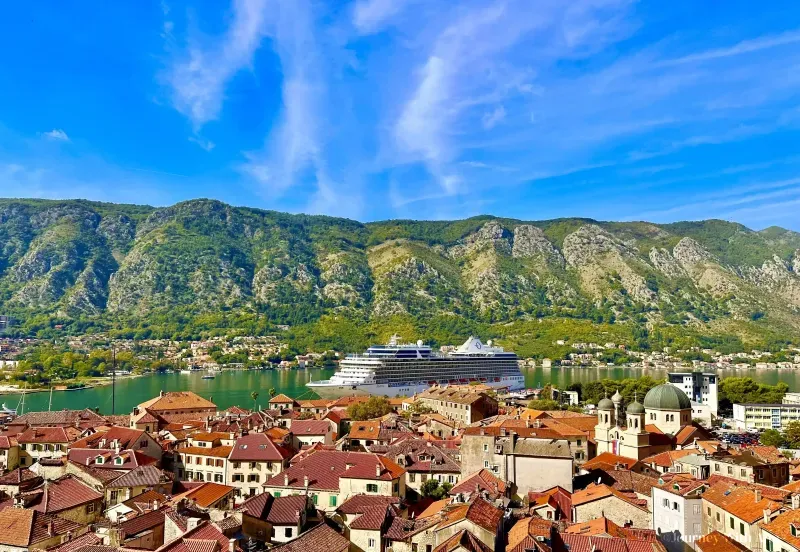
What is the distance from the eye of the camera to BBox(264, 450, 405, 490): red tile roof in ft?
102

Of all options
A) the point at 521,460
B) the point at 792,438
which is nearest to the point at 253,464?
the point at 521,460

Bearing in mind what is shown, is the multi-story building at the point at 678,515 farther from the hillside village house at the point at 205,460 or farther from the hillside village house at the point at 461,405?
the hillside village house at the point at 461,405

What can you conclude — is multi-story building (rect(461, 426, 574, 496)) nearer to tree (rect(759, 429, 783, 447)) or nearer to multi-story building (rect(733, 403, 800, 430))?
tree (rect(759, 429, 783, 447))

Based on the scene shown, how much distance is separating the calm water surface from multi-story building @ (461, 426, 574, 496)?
62.1 metres

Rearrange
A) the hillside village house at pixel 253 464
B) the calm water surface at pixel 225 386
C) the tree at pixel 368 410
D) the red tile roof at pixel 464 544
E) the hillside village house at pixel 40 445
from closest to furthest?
1. the red tile roof at pixel 464 544
2. the hillside village house at pixel 253 464
3. the hillside village house at pixel 40 445
4. the tree at pixel 368 410
5. the calm water surface at pixel 225 386

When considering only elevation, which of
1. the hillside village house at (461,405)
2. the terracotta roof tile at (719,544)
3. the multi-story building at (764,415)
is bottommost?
the multi-story building at (764,415)

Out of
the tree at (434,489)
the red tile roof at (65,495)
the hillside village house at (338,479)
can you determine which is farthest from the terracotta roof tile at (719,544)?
the red tile roof at (65,495)

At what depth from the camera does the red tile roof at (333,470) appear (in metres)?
31.2

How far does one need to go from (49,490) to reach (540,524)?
63.7 ft

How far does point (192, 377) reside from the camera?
14975 centimetres

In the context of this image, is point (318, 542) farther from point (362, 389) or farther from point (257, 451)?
point (362, 389)

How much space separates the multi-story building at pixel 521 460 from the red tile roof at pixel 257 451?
33.3 ft

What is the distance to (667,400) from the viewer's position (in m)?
50.8

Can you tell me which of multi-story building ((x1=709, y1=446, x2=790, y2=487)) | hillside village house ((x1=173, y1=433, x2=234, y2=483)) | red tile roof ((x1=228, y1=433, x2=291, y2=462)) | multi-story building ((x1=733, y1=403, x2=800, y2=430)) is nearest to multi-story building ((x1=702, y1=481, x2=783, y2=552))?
multi-story building ((x1=709, y1=446, x2=790, y2=487))
